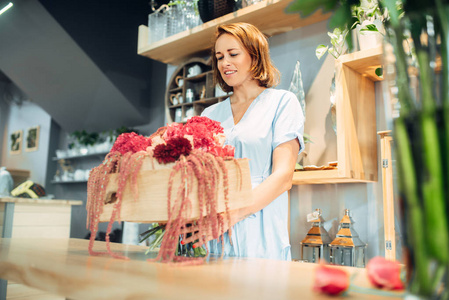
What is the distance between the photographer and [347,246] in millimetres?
2066

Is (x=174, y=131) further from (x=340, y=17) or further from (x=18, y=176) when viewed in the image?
(x=18, y=176)

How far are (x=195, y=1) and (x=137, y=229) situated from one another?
2.29 metres

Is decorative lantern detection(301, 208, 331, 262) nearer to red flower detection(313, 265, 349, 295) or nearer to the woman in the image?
the woman

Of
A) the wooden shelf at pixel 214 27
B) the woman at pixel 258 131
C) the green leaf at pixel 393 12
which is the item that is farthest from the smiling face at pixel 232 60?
the wooden shelf at pixel 214 27

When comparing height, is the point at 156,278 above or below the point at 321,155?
below

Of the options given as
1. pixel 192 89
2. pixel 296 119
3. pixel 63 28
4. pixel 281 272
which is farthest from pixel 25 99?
pixel 281 272

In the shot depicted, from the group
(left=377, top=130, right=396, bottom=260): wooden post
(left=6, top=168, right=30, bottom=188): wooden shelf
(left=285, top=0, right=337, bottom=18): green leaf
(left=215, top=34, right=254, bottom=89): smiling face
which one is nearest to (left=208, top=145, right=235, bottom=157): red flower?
(left=285, top=0, right=337, bottom=18): green leaf

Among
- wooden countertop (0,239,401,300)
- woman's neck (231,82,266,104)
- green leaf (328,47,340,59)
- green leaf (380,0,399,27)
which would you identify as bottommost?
wooden countertop (0,239,401,300)

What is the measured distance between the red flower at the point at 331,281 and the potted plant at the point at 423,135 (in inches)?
2.8

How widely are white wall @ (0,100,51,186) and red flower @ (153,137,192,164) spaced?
5663 mm

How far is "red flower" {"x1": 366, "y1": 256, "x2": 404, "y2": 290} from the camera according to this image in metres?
0.46

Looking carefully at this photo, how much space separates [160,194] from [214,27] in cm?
222

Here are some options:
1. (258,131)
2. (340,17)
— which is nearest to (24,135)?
(258,131)

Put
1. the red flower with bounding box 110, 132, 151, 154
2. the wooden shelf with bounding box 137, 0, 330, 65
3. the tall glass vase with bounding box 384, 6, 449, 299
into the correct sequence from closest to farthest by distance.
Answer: the tall glass vase with bounding box 384, 6, 449, 299 → the red flower with bounding box 110, 132, 151, 154 → the wooden shelf with bounding box 137, 0, 330, 65
